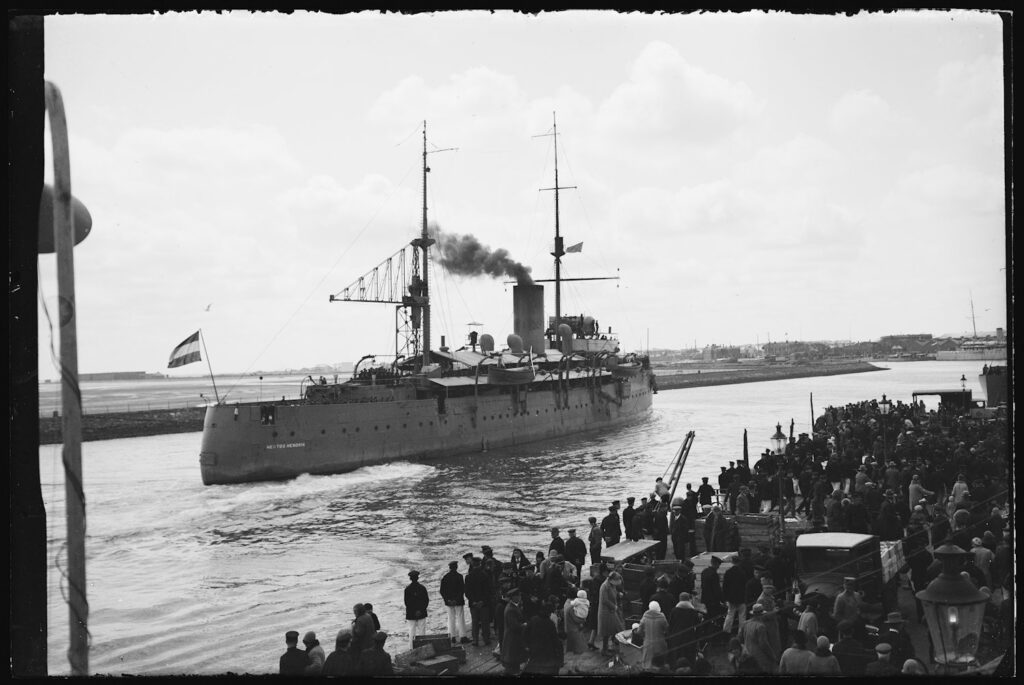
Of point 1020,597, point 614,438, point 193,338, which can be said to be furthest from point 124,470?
point 1020,597

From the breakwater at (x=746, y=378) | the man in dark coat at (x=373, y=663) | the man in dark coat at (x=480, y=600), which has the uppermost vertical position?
the man in dark coat at (x=373, y=663)

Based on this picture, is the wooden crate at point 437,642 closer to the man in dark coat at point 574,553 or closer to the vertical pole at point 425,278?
the man in dark coat at point 574,553

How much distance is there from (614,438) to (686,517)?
116 feet

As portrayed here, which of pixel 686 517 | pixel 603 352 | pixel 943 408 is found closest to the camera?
pixel 686 517

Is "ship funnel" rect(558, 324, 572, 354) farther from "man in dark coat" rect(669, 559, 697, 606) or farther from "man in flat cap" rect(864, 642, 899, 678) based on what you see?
"man in flat cap" rect(864, 642, 899, 678)

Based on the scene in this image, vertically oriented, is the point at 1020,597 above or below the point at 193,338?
below

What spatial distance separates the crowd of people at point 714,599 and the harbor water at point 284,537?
282 centimetres

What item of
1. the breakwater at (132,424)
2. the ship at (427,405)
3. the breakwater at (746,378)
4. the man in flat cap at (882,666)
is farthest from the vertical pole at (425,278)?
the breakwater at (746,378)

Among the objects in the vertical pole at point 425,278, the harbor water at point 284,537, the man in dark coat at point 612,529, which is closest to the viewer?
the harbor water at point 284,537

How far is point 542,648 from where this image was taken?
8617 mm

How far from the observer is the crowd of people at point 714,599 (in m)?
8.02

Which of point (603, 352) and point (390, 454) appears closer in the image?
point (390, 454)

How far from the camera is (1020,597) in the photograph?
22.4 feet

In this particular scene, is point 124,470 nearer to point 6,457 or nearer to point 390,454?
point 390,454
